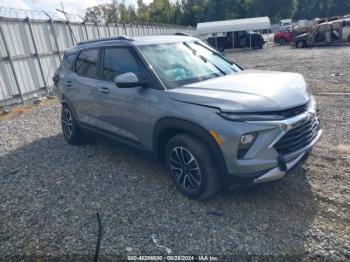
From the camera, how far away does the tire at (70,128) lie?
5.50 m

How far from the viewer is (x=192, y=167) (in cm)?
340

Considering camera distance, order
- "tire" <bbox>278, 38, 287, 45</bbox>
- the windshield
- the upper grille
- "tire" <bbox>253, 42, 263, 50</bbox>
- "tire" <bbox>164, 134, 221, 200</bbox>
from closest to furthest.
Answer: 1. the upper grille
2. "tire" <bbox>164, 134, 221, 200</bbox>
3. the windshield
4. "tire" <bbox>253, 42, 263, 50</bbox>
5. "tire" <bbox>278, 38, 287, 45</bbox>

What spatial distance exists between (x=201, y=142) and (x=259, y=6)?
2932 inches

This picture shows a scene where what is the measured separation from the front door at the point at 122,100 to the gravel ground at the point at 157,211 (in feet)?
2.26

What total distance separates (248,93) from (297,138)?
2.24ft

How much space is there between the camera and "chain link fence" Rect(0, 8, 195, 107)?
9.75 meters

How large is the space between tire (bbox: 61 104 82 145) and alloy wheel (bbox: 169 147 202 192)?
2600mm

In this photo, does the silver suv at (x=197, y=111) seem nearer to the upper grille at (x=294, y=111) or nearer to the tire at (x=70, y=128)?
the upper grille at (x=294, y=111)

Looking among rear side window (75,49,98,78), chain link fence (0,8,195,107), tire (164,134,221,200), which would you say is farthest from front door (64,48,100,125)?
chain link fence (0,8,195,107)

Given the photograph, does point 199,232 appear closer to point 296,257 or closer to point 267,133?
point 296,257

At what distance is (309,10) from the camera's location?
83.6 metres

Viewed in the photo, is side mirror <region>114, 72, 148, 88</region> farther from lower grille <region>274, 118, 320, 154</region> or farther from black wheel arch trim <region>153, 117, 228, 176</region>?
lower grille <region>274, 118, 320, 154</region>

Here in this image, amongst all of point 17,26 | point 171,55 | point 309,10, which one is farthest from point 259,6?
point 171,55

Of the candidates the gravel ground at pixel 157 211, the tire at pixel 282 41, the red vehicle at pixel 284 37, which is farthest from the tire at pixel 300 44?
the gravel ground at pixel 157 211
